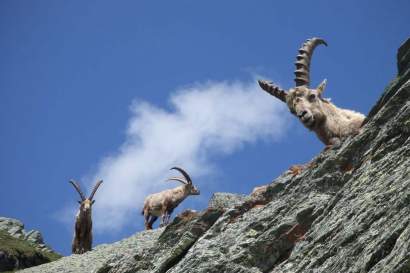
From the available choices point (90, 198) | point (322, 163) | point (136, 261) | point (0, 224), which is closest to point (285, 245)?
point (322, 163)

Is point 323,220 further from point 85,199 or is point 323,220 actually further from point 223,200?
point 85,199

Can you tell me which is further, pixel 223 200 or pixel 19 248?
pixel 19 248

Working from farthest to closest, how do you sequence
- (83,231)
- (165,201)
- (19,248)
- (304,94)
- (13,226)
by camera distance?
(13,226)
(165,201)
(19,248)
(83,231)
(304,94)

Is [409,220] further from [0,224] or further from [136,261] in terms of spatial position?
[0,224]

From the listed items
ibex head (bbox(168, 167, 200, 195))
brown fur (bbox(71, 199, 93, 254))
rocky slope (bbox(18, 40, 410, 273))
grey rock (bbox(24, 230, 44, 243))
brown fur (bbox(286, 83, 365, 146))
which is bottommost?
rocky slope (bbox(18, 40, 410, 273))

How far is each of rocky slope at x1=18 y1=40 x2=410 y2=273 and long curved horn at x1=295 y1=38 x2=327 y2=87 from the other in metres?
3.93

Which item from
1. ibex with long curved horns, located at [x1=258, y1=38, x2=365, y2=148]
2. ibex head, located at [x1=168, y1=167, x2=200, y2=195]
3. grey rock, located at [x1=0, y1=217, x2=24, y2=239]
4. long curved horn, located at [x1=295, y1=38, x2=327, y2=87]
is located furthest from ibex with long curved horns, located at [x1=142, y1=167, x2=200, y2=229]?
ibex with long curved horns, located at [x1=258, y1=38, x2=365, y2=148]

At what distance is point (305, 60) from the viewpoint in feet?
56.0

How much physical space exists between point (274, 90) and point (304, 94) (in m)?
1.54

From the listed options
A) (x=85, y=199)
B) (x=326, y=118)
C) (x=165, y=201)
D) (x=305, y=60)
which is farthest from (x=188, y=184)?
(x=326, y=118)

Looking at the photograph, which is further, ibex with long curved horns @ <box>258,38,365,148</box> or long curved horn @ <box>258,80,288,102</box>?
long curved horn @ <box>258,80,288,102</box>

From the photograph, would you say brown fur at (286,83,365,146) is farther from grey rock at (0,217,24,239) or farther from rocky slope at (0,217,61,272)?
grey rock at (0,217,24,239)

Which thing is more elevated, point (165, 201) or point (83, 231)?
point (165, 201)

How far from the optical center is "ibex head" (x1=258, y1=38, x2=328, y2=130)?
14.5 m
